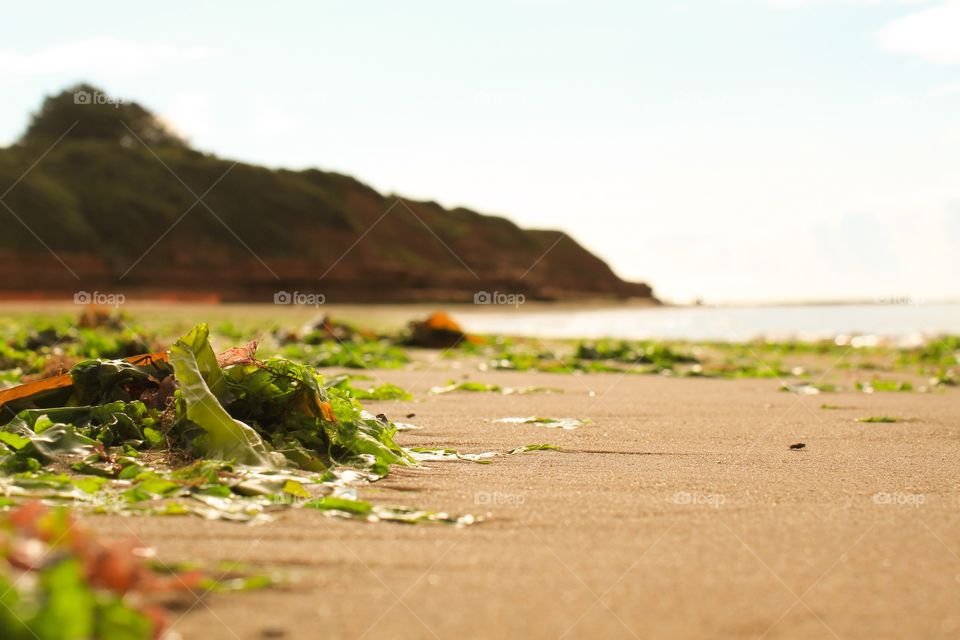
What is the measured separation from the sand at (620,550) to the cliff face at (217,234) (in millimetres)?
32773

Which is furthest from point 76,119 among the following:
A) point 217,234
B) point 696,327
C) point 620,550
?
point 620,550

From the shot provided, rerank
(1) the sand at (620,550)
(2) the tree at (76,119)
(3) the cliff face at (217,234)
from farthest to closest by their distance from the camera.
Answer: (2) the tree at (76,119), (3) the cliff face at (217,234), (1) the sand at (620,550)

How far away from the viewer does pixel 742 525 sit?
2637mm

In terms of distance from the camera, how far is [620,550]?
238cm

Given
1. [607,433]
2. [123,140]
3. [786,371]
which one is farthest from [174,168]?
[607,433]

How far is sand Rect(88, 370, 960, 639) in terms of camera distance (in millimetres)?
1854

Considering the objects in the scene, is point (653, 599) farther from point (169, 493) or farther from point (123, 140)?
point (123, 140)

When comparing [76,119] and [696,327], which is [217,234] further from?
[696,327]

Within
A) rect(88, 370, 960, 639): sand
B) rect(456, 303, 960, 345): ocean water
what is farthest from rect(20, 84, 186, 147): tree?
rect(88, 370, 960, 639): sand

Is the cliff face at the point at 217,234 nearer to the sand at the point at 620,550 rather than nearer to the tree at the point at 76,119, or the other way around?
the tree at the point at 76,119

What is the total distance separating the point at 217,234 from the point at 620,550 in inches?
1866

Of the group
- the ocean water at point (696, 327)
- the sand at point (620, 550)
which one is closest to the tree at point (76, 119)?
the ocean water at point (696, 327)

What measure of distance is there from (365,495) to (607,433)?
1.96m

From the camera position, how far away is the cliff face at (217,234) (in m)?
41.3
